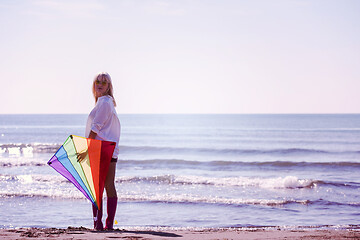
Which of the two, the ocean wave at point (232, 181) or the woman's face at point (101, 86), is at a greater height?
the woman's face at point (101, 86)

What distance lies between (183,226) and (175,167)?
10941 mm

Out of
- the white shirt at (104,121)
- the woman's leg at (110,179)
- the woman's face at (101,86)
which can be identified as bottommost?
the woman's leg at (110,179)

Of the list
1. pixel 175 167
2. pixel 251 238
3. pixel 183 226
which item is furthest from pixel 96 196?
pixel 175 167

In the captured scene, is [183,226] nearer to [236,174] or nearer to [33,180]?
[33,180]

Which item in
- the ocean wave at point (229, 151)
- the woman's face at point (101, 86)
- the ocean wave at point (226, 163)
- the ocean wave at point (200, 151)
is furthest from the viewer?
the ocean wave at point (229, 151)

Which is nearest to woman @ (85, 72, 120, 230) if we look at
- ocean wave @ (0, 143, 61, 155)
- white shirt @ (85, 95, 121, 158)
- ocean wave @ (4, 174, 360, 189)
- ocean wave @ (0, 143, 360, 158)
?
white shirt @ (85, 95, 121, 158)

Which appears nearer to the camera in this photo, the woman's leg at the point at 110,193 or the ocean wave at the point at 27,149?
the woman's leg at the point at 110,193

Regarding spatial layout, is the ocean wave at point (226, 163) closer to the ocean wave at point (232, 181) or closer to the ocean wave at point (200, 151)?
the ocean wave at point (200, 151)

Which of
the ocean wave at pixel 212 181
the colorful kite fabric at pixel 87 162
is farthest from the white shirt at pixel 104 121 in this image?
the ocean wave at pixel 212 181

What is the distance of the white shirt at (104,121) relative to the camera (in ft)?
16.9

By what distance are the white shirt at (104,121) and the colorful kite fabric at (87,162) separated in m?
0.12

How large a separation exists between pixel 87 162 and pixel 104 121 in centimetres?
55

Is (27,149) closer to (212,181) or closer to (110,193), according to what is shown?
(212,181)

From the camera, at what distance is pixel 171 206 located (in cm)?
924
